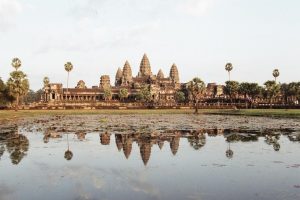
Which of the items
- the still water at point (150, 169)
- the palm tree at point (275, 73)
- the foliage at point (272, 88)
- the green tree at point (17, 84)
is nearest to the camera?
the still water at point (150, 169)

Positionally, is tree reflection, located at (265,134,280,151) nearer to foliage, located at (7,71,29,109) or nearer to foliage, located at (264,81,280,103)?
foliage, located at (7,71,29,109)

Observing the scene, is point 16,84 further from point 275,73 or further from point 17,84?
point 275,73

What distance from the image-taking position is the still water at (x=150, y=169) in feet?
37.6

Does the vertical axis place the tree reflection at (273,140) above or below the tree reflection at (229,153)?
above

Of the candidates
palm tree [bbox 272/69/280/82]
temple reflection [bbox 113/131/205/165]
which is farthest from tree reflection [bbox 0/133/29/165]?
palm tree [bbox 272/69/280/82]

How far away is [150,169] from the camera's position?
15.2m

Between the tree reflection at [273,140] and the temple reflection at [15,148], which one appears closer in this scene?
the temple reflection at [15,148]

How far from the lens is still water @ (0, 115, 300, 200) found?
11.5 meters

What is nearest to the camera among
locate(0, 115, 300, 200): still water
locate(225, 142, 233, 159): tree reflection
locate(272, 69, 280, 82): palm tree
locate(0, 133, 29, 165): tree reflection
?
locate(0, 115, 300, 200): still water

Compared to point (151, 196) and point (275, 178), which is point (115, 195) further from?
point (275, 178)

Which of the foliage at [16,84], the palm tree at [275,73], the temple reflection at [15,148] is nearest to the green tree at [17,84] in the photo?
the foliage at [16,84]

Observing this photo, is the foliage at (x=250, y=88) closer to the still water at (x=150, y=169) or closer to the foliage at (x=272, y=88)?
the foliage at (x=272, y=88)

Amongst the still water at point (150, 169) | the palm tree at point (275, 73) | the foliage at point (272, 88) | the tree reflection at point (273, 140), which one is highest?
the palm tree at point (275, 73)

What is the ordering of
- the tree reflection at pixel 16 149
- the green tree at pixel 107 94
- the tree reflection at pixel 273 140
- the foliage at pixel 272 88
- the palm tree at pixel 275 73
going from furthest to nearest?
the green tree at pixel 107 94, the palm tree at pixel 275 73, the foliage at pixel 272 88, the tree reflection at pixel 273 140, the tree reflection at pixel 16 149
